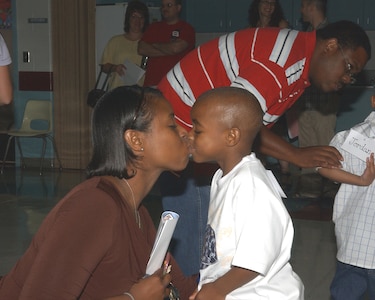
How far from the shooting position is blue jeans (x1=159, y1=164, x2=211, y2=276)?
9.41ft

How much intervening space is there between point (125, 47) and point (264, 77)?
199 inches

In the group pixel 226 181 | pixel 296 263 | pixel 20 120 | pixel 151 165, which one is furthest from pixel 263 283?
pixel 20 120

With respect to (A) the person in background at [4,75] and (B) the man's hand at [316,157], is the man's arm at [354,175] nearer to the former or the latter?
(B) the man's hand at [316,157]

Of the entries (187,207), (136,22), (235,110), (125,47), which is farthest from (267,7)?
(235,110)

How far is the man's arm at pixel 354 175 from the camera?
2.83 meters

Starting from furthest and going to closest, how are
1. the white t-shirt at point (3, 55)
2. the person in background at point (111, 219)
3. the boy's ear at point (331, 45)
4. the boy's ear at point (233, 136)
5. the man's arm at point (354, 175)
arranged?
the white t-shirt at point (3, 55) → the man's arm at point (354, 175) → the boy's ear at point (331, 45) → the boy's ear at point (233, 136) → the person in background at point (111, 219)

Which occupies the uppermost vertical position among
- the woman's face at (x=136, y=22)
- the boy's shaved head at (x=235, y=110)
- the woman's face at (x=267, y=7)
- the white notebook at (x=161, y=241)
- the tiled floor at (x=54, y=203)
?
the woman's face at (x=267, y=7)

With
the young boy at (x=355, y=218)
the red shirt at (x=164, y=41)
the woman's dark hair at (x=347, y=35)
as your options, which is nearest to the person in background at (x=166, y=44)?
the red shirt at (x=164, y=41)

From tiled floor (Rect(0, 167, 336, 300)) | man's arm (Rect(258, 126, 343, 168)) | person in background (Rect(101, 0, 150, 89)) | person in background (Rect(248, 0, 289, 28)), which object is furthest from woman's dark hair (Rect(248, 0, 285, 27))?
man's arm (Rect(258, 126, 343, 168))

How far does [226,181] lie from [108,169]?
16.0 inches

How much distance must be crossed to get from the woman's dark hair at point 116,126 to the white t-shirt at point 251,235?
0.34 metres

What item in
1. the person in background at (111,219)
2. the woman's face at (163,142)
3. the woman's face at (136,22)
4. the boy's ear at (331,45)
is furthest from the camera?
the woman's face at (136,22)

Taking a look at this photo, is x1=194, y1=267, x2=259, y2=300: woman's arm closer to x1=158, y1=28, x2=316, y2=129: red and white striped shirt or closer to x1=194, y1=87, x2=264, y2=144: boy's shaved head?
x1=194, y1=87, x2=264, y2=144: boy's shaved head

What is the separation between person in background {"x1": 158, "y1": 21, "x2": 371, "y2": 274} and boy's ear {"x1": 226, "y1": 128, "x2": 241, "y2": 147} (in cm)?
45
